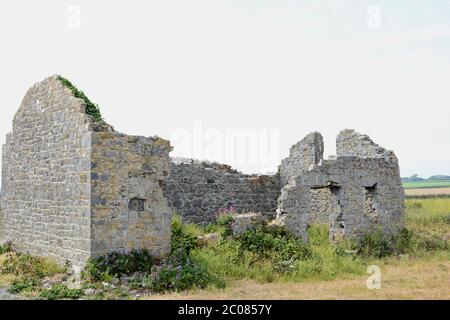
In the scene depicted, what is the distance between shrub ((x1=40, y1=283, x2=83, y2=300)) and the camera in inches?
364

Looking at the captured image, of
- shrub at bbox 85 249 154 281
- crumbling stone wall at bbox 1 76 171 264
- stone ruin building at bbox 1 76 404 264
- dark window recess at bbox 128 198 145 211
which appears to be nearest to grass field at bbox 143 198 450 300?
shrub at bbox 85 249 154 281

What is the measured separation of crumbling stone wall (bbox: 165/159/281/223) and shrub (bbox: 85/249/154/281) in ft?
17.0

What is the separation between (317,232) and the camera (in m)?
15.4

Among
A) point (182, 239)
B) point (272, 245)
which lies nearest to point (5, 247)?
point (182, 239)

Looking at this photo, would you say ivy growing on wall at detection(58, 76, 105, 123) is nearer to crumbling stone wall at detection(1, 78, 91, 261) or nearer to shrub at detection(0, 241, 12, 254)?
crumbling stone wall at detection(1, 78, 91, 261)

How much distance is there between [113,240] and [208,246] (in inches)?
102

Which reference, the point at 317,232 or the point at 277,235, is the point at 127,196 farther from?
the point at 317,232

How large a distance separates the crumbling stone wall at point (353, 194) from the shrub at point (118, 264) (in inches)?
170

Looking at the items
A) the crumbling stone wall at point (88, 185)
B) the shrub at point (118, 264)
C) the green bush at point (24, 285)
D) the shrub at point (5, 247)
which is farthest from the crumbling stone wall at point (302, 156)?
the green bush at point (24, 285)

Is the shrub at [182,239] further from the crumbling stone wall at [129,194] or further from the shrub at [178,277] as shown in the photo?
the shrub at [178,277]

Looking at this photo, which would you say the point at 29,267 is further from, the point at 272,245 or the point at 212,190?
the point at 212,190

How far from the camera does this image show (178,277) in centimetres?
981

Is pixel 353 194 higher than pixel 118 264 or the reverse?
higher

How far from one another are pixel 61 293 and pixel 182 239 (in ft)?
11.6
